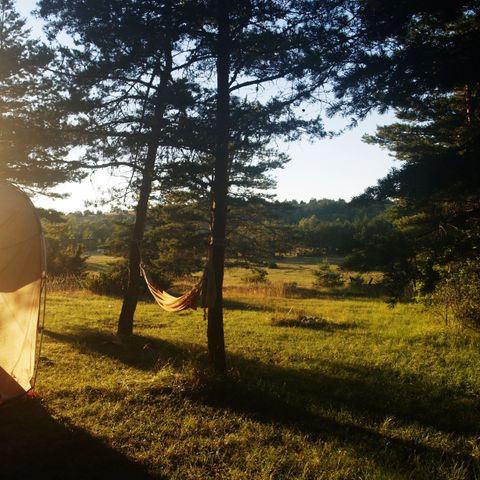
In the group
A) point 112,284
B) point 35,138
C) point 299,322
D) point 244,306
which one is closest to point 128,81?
point 35,138

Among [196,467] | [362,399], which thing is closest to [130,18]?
[196,467]

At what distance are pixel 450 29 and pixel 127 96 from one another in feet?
19.5

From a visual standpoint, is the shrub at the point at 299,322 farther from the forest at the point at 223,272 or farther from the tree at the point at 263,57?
the tree at the point at 263,57

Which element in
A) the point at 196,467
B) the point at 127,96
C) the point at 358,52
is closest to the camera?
the point at 196,467

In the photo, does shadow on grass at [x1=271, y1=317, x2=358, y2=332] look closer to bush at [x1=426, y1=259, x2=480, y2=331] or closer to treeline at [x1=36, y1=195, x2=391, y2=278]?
bush at [x1=426, y1=259, x2=480, y2=331]

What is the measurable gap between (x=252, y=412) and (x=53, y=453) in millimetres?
2248

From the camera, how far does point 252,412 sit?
5.09 meters

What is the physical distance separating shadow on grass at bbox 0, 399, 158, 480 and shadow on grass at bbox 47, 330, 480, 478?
1.44 meters

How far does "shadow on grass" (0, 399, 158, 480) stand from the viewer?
138 inches

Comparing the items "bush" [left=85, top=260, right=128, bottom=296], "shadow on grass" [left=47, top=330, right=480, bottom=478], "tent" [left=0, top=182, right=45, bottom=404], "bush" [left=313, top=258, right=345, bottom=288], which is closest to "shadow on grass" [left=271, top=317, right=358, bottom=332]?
"shadow on grass" [left=47, top=330, right=480, bottom=478]

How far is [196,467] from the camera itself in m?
3.74

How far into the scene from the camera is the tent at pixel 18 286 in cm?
496

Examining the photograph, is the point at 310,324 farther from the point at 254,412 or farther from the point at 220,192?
the point at 254,412

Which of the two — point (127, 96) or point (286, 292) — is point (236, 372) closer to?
point (127, 96)
